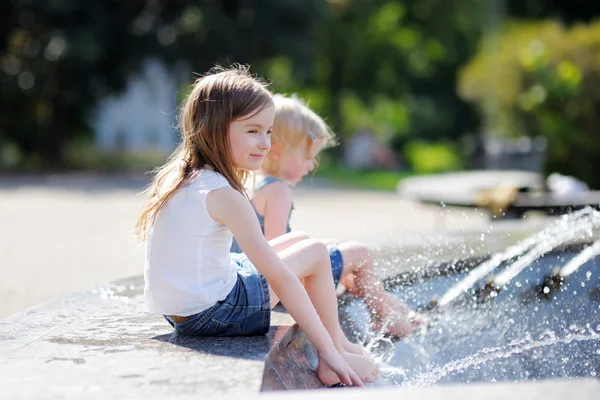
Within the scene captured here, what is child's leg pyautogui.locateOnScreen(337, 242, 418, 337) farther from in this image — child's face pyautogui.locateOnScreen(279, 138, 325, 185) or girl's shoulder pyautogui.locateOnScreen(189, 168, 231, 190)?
girl's shoulder pyautogui.locateOnScreen(189, 168, 231, 190)

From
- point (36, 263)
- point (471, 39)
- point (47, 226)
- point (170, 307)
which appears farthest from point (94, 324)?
point (471, 39)

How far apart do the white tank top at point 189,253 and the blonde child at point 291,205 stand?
88 centimetres

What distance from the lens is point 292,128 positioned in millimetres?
3904

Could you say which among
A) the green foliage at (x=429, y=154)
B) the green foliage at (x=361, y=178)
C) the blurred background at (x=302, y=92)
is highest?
the blurred background at (x=302, y=92)

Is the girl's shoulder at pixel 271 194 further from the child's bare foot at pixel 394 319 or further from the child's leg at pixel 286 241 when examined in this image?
the child's bare foot at pixel 394 319

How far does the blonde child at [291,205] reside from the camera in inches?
146

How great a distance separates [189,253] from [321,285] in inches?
20.8

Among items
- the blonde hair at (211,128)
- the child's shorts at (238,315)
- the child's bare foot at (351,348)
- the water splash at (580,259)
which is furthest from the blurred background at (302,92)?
the blonde hair at (211,128)

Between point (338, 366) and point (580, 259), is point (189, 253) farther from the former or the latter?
point (580, 259)

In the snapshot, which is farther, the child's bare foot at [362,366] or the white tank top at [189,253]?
the child's bare foot at [362,366]

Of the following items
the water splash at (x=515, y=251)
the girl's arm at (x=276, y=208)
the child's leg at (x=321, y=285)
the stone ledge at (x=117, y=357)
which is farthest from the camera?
the water splash at (x=515, y=251)

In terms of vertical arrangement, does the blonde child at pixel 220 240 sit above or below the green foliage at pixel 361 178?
above

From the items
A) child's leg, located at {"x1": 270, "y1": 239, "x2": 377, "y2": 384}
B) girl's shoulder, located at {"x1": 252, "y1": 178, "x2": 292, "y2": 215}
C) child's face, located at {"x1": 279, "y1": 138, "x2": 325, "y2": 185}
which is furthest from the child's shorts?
child's face, located at {"x1": 279, "y1": 138, "x2": 325, "y2": 185}

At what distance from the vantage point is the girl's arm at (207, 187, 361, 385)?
2.76 metres
